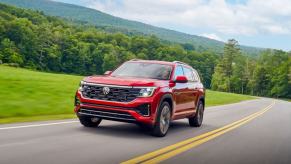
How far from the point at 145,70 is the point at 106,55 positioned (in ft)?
433

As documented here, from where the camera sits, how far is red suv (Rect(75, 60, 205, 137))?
10422 mm

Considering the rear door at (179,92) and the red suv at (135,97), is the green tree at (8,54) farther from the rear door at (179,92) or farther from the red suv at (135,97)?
the red suv at (135,97)

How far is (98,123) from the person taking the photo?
39.9 ft

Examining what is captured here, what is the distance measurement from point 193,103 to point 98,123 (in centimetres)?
305

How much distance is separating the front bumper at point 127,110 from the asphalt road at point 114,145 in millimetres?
427

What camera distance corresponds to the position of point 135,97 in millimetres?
10484

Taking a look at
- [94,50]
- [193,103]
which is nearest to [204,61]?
[94,50]

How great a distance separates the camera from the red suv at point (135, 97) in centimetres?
1042

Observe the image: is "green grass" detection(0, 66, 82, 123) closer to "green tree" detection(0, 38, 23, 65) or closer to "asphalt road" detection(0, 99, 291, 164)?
"asphalt road" detection(0, 99, 291, 164)

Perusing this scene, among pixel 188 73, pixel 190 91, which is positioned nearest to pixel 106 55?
pixel 188 73

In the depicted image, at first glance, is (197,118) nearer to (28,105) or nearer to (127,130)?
(127,130)

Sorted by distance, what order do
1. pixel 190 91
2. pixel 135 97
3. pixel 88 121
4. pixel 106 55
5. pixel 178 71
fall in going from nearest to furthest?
pixel 135 97, pixel 88 121, pixel 178 71, pixel 190 91, pixel 106 55

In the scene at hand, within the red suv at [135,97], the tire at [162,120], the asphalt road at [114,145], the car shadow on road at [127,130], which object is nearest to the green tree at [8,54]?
the car shadow on road at [127,130]

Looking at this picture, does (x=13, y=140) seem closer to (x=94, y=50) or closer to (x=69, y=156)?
(x=69, y=156)
